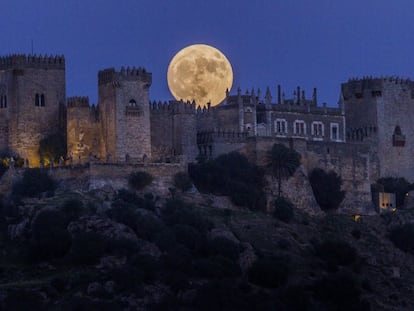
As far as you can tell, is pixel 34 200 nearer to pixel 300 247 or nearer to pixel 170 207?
pixel 170 207

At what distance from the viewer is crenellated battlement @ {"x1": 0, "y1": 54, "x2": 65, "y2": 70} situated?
109938mm

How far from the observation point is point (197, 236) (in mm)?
100000

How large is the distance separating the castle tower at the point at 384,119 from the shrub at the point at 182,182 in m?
15.8

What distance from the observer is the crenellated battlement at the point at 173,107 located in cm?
10938

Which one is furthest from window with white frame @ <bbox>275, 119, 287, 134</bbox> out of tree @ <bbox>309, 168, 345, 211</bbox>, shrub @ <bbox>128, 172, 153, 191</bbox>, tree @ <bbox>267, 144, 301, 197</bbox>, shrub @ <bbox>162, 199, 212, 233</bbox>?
shrub @ <bbox>162, 199, 212, 233</bbox>

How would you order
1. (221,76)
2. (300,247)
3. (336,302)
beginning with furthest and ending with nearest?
(221,76)
(300,247)
(336,302)

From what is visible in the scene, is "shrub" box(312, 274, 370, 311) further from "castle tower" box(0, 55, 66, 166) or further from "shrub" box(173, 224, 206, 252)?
"castle tower" box(0, 55, 66, 166)

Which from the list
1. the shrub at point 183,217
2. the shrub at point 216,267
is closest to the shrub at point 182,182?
the shrub at point 183,217

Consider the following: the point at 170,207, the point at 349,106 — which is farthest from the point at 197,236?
the point at 349,106

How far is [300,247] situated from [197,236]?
24.9ft

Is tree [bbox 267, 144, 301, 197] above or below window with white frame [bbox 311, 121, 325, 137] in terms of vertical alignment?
below

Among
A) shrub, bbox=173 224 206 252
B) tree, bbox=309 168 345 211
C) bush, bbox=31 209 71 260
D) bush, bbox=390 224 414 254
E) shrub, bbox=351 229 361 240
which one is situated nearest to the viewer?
bush, bbox=31 209 71 260

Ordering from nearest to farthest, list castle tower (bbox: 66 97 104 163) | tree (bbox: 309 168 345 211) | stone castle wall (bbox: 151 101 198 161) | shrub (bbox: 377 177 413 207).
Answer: castle tower (bbox: 66 97 104 163), stone castle wall (bbox: 151 101 198 161), tree (bbox: 309 168 345 211), shrub (bbox: 377 177 413 207)

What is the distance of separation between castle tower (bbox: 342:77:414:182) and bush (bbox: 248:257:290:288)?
21.1 m
